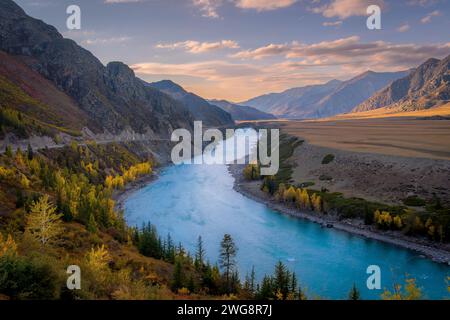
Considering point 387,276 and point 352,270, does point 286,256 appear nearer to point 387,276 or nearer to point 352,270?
point 352,270

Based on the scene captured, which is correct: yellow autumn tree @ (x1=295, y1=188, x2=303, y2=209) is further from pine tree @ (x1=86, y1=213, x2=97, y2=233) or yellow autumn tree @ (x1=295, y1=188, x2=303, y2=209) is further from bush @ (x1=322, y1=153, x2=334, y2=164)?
pine tree @ (x1=86, y1=213, x2=97, y2=233)

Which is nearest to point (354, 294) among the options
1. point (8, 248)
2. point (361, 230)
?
point (8, 248)

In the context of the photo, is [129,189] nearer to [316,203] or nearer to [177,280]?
[316,203]

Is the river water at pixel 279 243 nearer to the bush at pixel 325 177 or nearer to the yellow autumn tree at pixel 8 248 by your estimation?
the bush at pixel 325 177

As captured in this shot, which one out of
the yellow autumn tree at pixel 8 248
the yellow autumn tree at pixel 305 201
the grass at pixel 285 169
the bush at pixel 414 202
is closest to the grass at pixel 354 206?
the bush at pixel 414 202

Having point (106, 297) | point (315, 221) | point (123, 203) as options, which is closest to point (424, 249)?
point (315, 221)

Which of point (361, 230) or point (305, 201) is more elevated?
point (305, 201)
